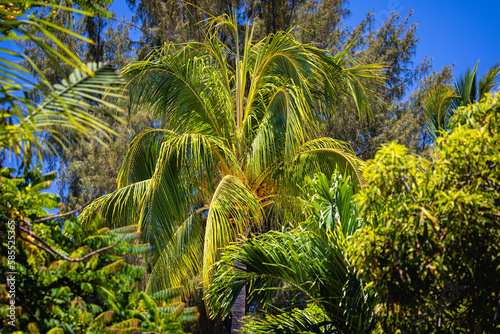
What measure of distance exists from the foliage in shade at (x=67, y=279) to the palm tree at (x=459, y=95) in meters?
6.84

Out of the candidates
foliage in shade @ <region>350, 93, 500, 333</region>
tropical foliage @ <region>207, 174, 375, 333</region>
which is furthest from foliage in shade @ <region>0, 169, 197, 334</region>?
tropical foliage @ <region>207, 174, 375, 333</region>

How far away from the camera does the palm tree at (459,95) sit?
8.21m

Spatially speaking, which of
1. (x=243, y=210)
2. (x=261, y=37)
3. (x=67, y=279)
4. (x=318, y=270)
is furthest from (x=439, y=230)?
(x=261, y=37)

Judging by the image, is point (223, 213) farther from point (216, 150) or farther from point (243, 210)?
point (216, 150)

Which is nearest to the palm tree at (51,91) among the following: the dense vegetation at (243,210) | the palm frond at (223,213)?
the dense vegetation at (243,210)

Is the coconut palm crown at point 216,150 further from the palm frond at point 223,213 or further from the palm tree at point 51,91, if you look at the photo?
the palm tree at point 51,91

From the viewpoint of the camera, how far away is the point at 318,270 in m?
4.75

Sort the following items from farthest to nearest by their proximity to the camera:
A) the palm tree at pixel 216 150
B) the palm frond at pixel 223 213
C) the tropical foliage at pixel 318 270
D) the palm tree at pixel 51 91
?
the palm tree at pixel 216 150
the palm frond at pixel 223 213
the tropical foliage at pixel 318 270
the palm tree at pixel 51 91

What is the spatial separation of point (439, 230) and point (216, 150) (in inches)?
160

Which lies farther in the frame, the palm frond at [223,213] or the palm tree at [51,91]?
the palm frond at [223,213]

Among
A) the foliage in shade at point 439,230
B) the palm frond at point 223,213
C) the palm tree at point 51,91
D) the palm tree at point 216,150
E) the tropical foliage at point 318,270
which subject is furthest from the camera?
the palm tree at point 216,150

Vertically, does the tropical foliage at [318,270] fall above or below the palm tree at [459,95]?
below

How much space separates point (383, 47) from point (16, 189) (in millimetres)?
17115

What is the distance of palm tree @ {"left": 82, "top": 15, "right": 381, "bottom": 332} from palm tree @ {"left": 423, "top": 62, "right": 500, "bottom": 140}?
156cm
